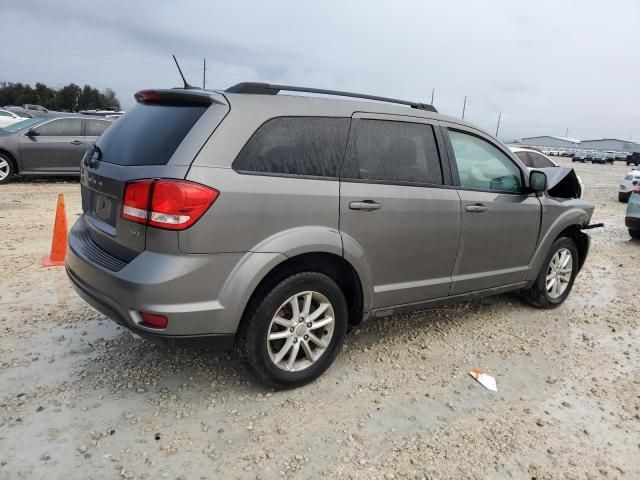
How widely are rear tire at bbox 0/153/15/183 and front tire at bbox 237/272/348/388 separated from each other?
386 inches

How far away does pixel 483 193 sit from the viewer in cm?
395

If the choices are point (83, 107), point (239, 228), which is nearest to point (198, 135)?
point (239, 228)

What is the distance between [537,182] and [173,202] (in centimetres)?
318

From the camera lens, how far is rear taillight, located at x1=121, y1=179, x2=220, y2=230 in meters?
2.53

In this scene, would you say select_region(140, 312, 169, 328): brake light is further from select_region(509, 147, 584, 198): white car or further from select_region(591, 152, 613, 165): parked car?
select_region(591, 152, 613, 165): parked car

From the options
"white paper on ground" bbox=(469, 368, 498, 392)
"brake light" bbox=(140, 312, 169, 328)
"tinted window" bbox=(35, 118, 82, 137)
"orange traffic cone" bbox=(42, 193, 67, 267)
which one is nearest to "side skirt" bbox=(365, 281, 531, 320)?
"white paper on ground" bbox=(469, 368, 498, 392)

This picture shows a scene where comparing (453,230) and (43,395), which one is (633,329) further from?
(43,395)

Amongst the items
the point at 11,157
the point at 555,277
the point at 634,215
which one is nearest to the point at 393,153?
the point at 555,277

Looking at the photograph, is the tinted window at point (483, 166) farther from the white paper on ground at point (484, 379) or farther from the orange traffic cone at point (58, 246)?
the orange traffic cone at point (58, 246)

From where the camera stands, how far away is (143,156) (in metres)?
2.78

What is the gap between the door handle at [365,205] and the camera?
312 cm

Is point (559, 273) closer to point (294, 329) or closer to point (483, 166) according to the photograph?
point (483, 166)

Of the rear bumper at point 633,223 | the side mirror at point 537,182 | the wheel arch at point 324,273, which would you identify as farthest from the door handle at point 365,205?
the rear bumper at point 633,223

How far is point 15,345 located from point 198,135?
2145mm
